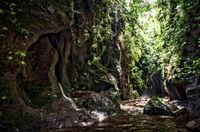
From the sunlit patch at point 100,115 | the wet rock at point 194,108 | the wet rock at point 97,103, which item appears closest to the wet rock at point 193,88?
the wet rock at point 194,108

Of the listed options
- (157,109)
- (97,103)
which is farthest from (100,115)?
(157,109)

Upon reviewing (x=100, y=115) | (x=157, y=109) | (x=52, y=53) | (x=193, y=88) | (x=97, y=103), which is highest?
(x=52, y=53)

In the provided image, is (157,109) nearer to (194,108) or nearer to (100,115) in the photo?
(194,108)

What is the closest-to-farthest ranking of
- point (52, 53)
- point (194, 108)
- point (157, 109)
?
point (194, 108) < point (52, 53) < point (157, 109)

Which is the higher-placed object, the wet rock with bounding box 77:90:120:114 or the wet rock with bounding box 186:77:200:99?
the wet rock with bounding box 186:77:200:99

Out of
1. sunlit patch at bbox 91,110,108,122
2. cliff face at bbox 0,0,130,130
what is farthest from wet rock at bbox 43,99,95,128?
sunlit patch at bbox 91,110,108,122

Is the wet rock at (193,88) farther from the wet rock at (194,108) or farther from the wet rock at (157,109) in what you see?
the wet rock at (157,109)

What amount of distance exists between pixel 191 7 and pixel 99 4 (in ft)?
36.0

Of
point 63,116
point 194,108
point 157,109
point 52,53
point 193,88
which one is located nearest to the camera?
point 63,116

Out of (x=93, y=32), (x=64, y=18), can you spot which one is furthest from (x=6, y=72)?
(x=93, y=32)

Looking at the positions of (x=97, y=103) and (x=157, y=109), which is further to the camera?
(x=157, y=109)

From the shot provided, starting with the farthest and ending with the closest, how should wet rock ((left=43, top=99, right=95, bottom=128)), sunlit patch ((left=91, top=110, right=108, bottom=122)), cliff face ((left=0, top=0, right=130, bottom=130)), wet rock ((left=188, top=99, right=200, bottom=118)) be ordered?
sunlit patch ((left=91, top=110, right=108, bottom=122)) → wet rock ((left=188, top=99, right=200, bottom=118)) → wet rock ((left=43, top=99, right=95, bottom=128)) → cliff face ((left=0, top=0, right=130, bottom=130))

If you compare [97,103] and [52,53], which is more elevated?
[52,53]

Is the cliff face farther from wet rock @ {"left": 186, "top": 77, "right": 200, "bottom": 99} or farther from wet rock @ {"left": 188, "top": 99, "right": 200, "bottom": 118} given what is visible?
wet rock @ {"left": 188, "top": 99, "right": 200, "bottom": 118}
